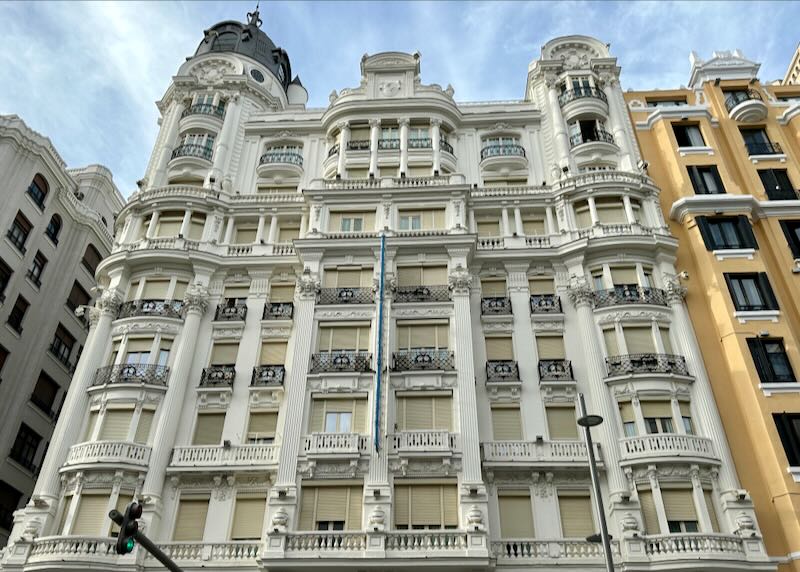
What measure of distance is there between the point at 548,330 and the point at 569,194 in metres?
8.19

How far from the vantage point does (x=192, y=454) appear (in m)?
26.9

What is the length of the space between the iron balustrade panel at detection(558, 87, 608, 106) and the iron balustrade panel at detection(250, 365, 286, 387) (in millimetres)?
23563

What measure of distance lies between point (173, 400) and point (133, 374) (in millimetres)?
2354

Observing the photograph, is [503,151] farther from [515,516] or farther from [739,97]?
[515,516]

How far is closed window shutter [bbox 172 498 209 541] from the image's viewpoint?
83.9 feet

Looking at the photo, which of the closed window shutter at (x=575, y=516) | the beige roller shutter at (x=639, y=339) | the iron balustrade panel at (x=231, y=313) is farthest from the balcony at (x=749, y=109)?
the iron balustrade panel at (x=231, y=313)

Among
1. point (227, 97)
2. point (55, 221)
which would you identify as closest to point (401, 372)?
point (227, 97)

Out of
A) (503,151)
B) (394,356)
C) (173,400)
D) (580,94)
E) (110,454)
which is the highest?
(580,94)

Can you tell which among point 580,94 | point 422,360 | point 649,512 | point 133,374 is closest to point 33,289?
point 133,374

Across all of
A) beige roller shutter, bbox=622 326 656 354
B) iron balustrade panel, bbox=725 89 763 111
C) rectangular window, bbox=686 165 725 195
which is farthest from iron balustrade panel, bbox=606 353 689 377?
iron balustrade panel, bbox=725 89 763 111

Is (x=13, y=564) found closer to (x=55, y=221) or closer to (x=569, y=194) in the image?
(x=55, y=221)

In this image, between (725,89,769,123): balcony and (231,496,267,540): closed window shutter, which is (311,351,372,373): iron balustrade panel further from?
(725,89,769,123): balcony

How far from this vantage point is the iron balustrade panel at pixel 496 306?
30.9 m

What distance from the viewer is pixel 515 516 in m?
25.4
